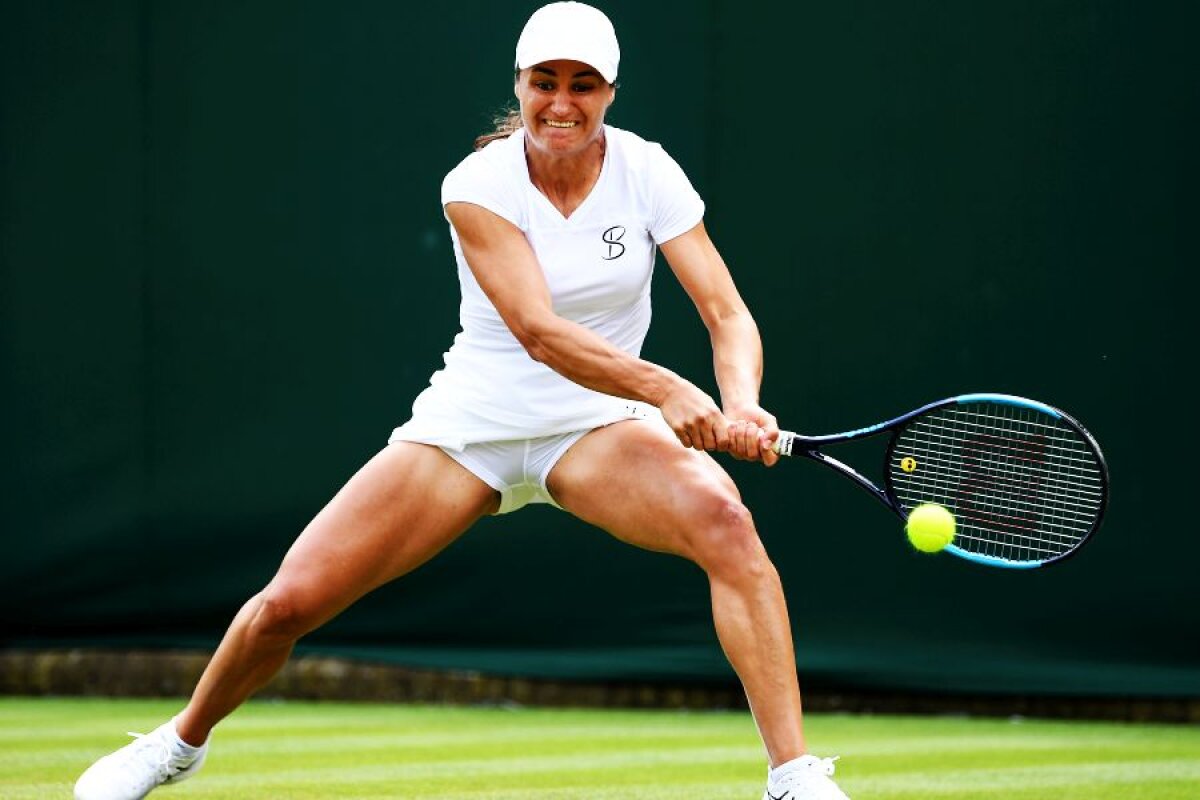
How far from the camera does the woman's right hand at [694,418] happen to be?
3.58m

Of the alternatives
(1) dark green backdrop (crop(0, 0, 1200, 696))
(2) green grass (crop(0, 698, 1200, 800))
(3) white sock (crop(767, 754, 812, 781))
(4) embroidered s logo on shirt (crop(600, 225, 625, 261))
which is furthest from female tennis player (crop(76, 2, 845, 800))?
(1) dark green backdrop (crop(0, 0, 1200, 696))

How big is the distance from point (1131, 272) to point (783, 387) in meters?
1.15

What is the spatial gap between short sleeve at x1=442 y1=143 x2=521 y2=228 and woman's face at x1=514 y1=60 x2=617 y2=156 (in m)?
0.11

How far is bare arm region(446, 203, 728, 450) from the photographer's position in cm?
360

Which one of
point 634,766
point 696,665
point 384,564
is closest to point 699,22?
point 696,665

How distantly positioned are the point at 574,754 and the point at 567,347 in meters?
2.11

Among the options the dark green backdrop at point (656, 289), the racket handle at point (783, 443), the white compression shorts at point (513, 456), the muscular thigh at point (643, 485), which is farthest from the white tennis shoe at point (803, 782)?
the dark green backdrop at point (656, 289)

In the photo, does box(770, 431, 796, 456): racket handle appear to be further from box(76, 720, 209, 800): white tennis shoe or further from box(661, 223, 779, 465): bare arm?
box(76, 720, 209, 800): white tennis shoe

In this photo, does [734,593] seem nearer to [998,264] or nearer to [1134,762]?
[1134,762]

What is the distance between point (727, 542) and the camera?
11.6ft

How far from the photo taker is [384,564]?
380 centimetres

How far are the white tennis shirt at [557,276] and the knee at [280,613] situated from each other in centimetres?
38

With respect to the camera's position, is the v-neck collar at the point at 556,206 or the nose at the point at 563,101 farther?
the v-neck collar at the point at 556,206

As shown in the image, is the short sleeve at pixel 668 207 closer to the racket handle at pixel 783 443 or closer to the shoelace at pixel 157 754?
the racket handle at pixel 783 443
